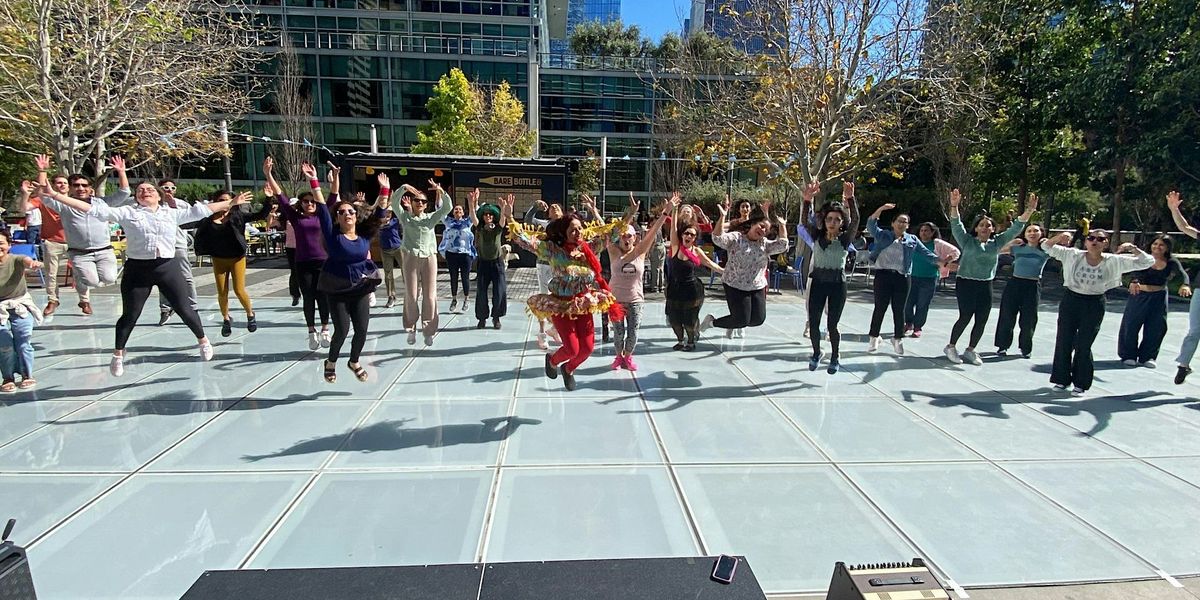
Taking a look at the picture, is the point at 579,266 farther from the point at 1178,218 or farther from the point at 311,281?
the point at 1178,218

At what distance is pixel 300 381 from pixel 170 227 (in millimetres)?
1933

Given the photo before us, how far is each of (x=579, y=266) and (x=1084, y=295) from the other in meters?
4.84

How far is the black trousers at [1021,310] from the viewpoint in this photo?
24.2 feet

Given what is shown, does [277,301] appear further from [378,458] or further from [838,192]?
[838,192]

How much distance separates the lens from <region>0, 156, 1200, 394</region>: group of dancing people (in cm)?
535

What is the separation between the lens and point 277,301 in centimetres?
1093

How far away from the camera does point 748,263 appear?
6.45 metres

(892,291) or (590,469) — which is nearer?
(590,469)

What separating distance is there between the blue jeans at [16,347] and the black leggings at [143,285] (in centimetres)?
65

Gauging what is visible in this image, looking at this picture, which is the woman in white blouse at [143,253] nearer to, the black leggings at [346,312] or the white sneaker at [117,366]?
the white sneaker at [117,366]

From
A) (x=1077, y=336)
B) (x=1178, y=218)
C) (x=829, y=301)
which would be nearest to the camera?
(x=1077, y=336)

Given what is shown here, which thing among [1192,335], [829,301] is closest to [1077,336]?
[1192,335]

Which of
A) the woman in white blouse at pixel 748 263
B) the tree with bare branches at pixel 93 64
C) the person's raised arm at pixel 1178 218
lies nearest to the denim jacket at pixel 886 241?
the woman in white blouse at pixel 748 263

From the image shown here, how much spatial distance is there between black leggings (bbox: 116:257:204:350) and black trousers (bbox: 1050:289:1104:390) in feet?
28.4
